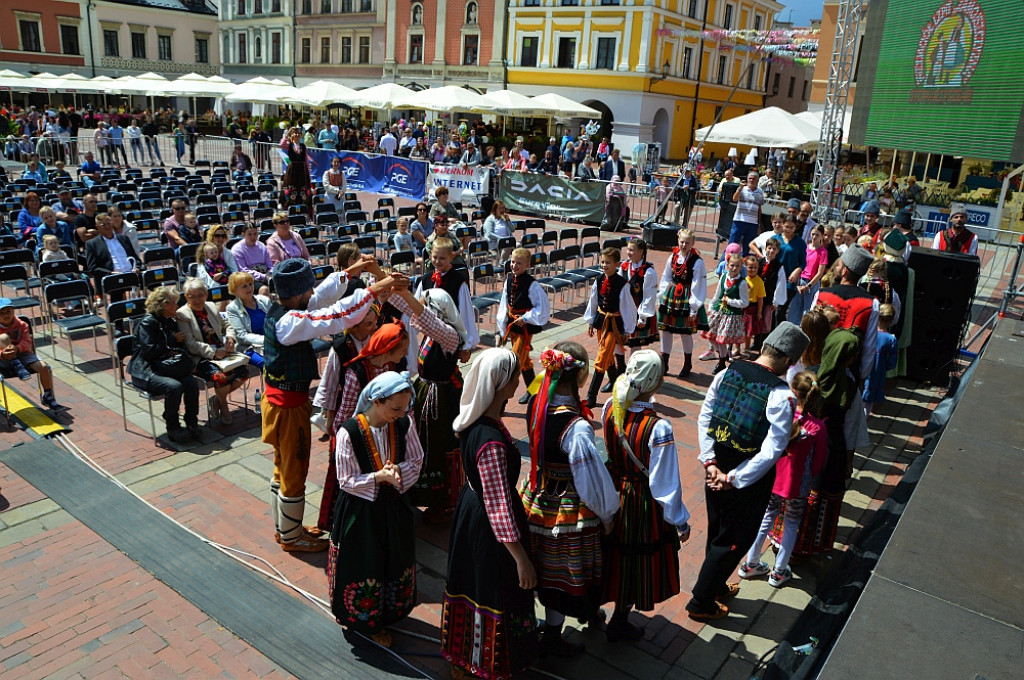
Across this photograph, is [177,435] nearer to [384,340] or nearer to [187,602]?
[187,602]

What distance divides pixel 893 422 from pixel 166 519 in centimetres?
721

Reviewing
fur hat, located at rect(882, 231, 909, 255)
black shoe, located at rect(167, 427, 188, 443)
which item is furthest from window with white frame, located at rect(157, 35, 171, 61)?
fur hat, located at rect(882, 231, 909, 255)

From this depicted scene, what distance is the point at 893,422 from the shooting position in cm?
807

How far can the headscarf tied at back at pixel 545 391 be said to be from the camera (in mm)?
3521

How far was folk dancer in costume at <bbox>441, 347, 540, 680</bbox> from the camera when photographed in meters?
3.38

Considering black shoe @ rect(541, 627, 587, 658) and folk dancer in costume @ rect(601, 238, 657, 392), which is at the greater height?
folk dancer in costume @ rect(601, 238, 657, 392)

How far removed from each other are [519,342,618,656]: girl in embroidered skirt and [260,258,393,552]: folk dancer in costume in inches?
61.5

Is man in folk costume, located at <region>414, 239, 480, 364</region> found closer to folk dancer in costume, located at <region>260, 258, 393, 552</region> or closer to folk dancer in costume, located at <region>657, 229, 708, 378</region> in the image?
folk dancer in costume, located at <region>260, 258, 393, 552</region>

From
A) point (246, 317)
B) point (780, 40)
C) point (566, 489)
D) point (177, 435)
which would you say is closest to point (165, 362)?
point (177, 435)

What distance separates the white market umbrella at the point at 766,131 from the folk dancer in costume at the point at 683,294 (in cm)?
939

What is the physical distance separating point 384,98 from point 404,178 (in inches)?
213

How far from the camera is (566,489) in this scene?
3.62m

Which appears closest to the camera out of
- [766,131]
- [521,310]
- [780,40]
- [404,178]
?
[521,310]

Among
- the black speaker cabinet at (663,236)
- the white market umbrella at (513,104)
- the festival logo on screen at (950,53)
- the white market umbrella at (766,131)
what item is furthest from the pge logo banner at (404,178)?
the festival logo on screen at (950,53)
